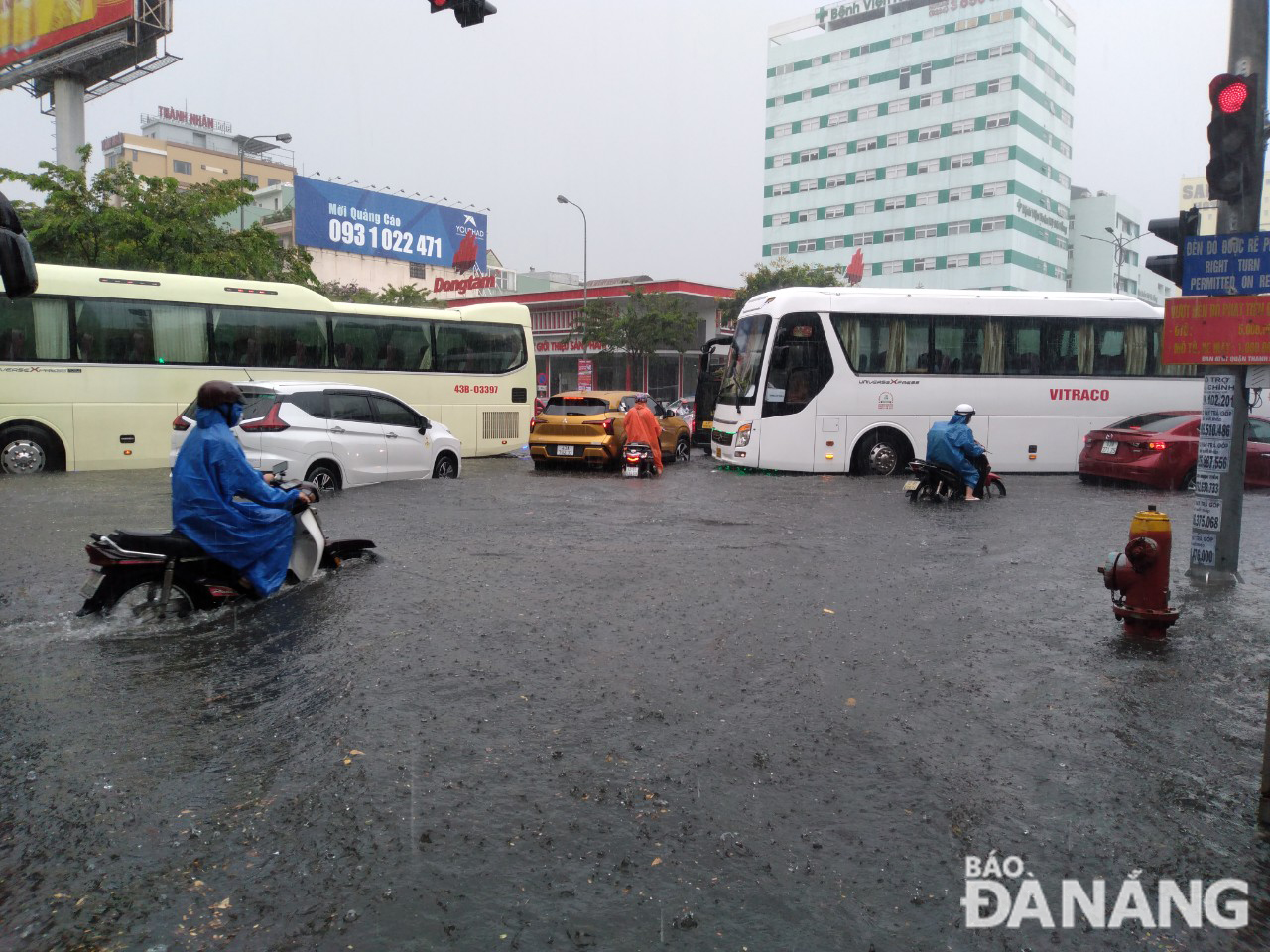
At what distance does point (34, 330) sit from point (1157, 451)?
18.3m

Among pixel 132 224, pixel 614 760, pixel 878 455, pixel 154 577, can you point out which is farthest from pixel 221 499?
pixel 132 224

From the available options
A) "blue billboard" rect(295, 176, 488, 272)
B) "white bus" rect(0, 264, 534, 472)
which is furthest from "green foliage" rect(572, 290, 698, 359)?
"white bus" rect(0, 264, 534, 472)

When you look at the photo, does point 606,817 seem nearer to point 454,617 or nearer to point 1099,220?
point 454,617

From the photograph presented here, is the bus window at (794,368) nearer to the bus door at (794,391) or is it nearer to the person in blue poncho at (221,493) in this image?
the bus door at (794,391)

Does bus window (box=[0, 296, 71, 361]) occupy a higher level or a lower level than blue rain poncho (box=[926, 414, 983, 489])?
higher

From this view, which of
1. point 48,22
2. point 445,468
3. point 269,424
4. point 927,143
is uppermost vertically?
point 927,143

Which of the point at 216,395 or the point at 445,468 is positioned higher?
the point at 216,395

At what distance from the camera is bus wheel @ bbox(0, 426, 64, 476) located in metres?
15.6

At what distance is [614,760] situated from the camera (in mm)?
4164

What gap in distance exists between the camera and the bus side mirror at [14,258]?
→ 5.76 meters

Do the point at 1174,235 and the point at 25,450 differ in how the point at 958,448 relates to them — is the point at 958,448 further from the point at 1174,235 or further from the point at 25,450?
the point at 25,450

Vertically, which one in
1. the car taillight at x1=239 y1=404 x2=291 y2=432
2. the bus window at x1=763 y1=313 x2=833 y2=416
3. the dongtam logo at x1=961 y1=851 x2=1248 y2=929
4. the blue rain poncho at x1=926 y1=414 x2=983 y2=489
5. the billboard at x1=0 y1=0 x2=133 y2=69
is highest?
the billboard at x1=0 y1=0 x2=133 y2=69

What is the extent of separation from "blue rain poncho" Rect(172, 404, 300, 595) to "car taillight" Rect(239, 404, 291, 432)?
6554mm

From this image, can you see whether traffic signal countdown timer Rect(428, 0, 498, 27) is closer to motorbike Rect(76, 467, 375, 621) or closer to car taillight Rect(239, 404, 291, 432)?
car taillight Rect(239, 404, 291, 432)
